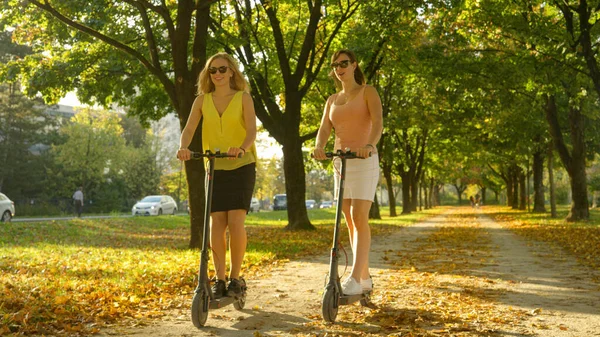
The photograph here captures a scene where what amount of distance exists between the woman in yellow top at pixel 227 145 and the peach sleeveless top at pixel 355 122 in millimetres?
794

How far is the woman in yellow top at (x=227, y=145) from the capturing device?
5516mm

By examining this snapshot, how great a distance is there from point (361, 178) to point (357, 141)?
1.08 ft

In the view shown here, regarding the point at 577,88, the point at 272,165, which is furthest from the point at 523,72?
the point at 272,165

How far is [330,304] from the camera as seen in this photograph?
515 centimetres

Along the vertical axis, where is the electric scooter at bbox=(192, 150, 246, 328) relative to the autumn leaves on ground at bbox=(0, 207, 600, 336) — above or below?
above

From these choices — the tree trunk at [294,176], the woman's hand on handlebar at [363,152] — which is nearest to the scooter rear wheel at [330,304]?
the woman's hand on handlebar at [363,152]

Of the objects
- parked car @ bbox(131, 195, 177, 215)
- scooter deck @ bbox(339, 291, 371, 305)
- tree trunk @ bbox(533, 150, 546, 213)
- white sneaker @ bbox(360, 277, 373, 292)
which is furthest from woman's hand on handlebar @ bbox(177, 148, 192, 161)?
parked car @ bbox(131, 195, 177, 215)

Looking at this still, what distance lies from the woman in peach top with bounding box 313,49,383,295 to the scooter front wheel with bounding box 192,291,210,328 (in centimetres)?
122

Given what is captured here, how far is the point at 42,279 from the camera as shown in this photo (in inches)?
313

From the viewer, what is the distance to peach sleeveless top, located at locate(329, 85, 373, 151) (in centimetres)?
576

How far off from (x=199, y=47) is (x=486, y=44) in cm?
1235

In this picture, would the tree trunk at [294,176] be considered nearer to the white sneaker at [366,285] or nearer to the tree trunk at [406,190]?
the white sneaker at [366,285]

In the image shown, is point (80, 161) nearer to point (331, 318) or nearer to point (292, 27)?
point (292, 27)

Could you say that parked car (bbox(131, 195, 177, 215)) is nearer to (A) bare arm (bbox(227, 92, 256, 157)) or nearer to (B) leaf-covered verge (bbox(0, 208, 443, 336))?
(B) leaf-covered verge (bbox(0, 208, 443, 336))
